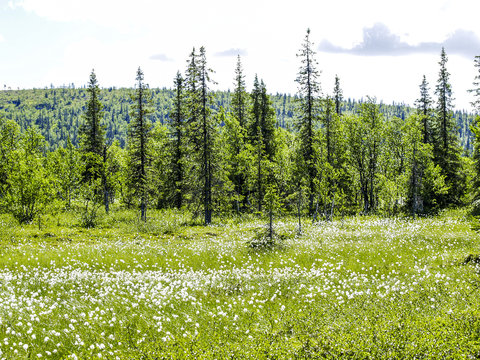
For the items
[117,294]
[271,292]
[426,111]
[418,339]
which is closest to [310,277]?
[271,292]

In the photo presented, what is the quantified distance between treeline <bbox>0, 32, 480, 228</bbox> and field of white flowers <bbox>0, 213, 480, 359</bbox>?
19.5 ft

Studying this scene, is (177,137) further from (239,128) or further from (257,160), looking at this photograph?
(257,160)

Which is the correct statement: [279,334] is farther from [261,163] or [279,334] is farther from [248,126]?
[248,126]

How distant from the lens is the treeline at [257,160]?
2227cm

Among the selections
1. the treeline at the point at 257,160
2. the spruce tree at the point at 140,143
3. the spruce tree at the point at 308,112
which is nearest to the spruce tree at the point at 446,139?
the treeline at the point at 257,160

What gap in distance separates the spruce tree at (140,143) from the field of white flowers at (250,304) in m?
→ 15.8

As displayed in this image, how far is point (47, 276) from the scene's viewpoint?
10.0m

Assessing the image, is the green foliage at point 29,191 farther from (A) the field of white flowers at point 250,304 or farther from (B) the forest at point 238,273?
(A) the field of white flowers at point 250,304

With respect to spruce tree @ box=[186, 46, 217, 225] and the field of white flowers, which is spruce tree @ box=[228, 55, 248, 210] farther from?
the field of white flowers

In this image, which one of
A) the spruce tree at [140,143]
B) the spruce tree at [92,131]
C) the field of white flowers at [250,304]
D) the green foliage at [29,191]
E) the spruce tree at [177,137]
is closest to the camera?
the field of white flowers at [250,304]

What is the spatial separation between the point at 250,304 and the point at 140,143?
2477 centimetres

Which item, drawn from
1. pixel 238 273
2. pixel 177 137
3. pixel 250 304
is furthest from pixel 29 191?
pixel 250 304

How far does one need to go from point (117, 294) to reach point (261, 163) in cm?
1151

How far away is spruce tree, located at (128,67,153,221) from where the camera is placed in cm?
2870
